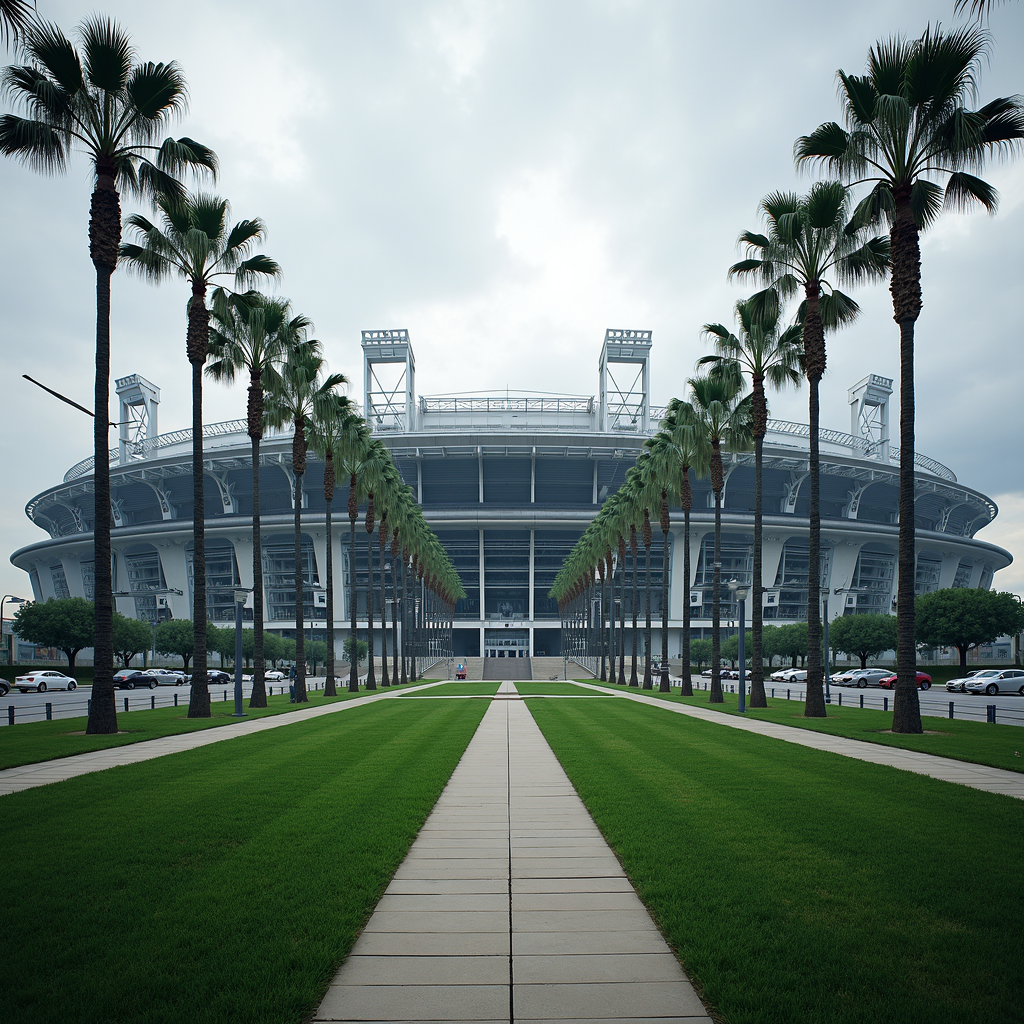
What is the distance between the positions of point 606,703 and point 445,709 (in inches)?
331

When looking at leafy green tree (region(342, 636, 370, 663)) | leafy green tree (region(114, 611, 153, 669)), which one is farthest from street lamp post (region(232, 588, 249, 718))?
leafy green tree (region(342, 636, 370, 663))

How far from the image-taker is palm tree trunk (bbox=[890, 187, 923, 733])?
73.0 ft

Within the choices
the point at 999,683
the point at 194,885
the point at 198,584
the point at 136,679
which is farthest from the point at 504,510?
the point at 194,885

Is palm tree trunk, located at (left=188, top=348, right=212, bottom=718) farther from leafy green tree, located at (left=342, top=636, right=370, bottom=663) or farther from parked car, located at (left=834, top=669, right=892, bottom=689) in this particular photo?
leafy green tree, located at (left=342, top=636, right=370, bottom=663)

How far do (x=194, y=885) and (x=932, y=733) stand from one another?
21.2m

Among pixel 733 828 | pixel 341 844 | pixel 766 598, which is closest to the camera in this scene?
pixel 341 844

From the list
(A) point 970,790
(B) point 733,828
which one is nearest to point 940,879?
(B) point 733,828

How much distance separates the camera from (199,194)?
88.8ft

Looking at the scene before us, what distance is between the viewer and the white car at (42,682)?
5359 centimetres

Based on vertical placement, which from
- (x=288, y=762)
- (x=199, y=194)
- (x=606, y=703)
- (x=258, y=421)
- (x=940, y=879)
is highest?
(x=199, y=194)

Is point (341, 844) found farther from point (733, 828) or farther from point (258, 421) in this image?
point (258, 421)

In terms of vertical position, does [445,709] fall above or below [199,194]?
below

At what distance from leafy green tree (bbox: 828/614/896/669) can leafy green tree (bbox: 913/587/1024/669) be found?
6128 millimetres

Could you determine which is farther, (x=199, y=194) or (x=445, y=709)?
(x=445, y=709)
